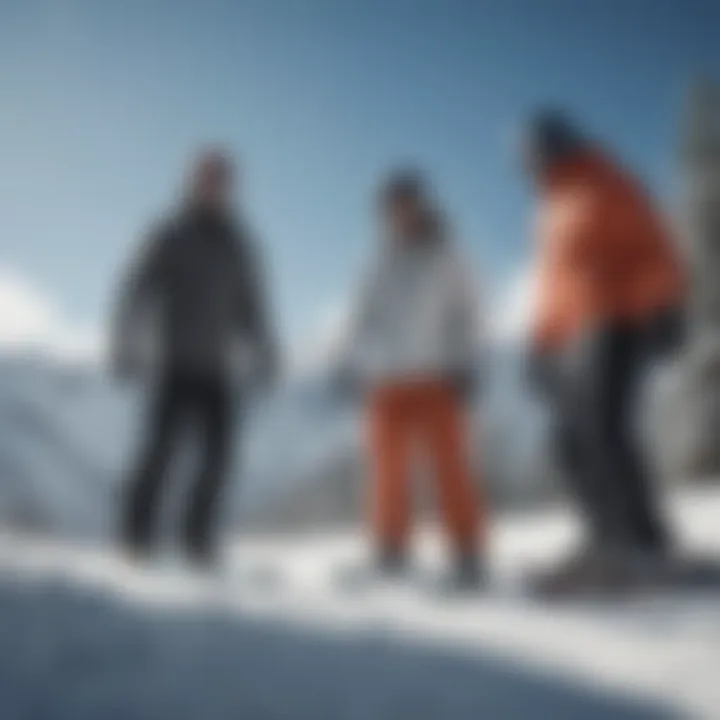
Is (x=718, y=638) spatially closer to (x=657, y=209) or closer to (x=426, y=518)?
(x=657, y=209)

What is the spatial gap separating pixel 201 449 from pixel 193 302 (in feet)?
2.13

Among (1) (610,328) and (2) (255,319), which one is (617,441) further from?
(2) (255,319)

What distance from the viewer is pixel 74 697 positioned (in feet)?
5.32

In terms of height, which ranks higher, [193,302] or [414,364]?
[193,302]

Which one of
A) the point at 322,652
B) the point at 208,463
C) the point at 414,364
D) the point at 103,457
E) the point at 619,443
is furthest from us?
the point at 103,457

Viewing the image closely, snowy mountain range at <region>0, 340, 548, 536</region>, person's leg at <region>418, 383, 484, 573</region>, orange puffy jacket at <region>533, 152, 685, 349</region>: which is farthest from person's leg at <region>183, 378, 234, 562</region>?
snowy mountain range at <region>0, 340, 548, 536</region>

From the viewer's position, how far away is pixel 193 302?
3881 millimetres

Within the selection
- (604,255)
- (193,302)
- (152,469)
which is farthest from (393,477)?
(604,255)

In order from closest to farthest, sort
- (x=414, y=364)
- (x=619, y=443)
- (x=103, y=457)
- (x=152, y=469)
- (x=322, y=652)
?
(x=322, y=652) → (x=619, y=443) → (x=152, y=469) → (x=414, y=364) → (x=103, y=457)

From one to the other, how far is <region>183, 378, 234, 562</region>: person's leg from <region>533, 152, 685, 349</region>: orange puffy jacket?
146cm

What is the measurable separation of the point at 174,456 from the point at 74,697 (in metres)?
2.13

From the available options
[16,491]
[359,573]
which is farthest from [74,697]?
[16,491]

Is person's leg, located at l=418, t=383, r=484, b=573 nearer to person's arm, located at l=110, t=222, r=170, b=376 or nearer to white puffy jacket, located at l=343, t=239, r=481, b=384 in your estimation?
white puffy jacket, located at l=343, t=239, r=481, b=384

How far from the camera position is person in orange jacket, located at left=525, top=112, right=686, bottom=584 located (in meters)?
3.13
